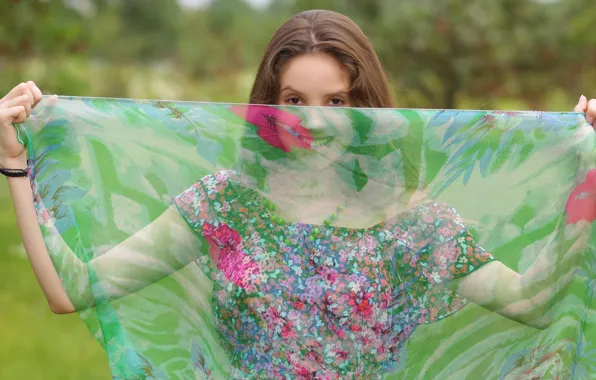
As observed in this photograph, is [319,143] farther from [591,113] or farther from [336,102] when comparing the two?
[591,113]

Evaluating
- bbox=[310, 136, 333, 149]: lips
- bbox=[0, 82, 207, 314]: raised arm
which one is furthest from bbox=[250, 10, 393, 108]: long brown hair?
bbox=[0, 82, 207, 314]: raised arm

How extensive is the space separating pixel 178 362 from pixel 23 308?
132 inches

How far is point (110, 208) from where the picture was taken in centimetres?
181

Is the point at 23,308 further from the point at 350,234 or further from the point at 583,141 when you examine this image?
the point at 583,141

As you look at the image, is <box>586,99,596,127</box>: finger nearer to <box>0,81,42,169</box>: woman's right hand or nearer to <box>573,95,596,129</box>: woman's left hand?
<box>573,95,596,129</box>: woman's left hand

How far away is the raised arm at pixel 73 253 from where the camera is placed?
170cm

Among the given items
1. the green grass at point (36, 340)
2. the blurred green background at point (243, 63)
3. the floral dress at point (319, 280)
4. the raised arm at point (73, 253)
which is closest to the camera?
the floral dress at point (319, 280)

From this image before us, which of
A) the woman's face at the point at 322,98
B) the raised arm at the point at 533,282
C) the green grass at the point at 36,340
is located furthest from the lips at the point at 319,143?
the green grass at the point at 36,340

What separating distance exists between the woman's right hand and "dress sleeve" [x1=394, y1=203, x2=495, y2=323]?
33.0 inches

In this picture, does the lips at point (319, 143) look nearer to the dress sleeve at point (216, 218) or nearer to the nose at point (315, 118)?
the nose at point (315, 118)

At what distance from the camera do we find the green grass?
3959 millimetres

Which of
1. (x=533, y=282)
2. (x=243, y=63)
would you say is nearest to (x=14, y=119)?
(x=533, y=282)

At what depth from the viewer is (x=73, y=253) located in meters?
1.75

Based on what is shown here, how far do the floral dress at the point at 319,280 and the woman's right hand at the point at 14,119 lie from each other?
37 centimetres
